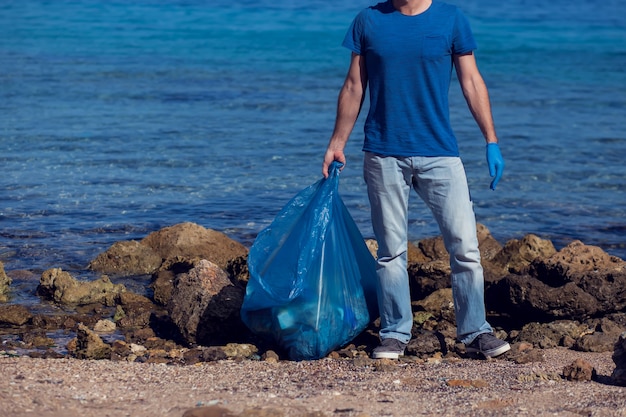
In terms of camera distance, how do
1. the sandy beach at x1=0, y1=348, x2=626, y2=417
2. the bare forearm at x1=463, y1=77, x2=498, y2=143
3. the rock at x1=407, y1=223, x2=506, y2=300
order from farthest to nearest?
the rock at x1=407, y1=223, x2=506, y2=300 < the bare forearm at x1=463, y1=77, x2=498, y2=143 < the sandy beach at x1=0, y1=348, x2=626, y2=417

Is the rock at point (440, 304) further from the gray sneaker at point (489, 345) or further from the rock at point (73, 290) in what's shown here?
the rock at point (73, 290)

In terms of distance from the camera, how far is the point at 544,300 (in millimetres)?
5676

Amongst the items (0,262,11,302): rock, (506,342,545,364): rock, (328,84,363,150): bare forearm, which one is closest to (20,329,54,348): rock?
(0,262,11,302): rock

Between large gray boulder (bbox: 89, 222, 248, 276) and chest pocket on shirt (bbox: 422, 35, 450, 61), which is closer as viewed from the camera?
chest pocket on shirt (bbox: 422, 35, 450, 61)

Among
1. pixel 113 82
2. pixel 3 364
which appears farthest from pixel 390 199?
pixel 113 82

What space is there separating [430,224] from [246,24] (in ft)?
63.9

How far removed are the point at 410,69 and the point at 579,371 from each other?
1.57 meters

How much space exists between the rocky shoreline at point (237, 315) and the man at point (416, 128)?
0.49 metres

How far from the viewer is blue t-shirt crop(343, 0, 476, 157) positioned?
188 inches

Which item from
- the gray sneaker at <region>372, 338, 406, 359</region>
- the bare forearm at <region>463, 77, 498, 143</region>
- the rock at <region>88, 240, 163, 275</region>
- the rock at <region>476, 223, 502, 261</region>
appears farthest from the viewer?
the rock at <region>476, 223, 502, 261</region>

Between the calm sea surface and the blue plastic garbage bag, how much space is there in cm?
245

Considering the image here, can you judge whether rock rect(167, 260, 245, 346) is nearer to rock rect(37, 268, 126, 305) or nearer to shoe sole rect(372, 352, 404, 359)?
rock rect(37, 268, 126, 305)

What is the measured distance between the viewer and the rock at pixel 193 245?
7.18 metres

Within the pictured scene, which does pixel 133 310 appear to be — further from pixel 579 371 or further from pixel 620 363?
pixel 620 363
